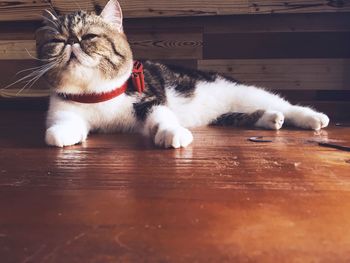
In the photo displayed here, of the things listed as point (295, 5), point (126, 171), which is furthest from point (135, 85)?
point (295, 5)

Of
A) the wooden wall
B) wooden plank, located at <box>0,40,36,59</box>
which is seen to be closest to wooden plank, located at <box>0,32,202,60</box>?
the wooden wall

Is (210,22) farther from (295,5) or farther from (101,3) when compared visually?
(101,3)

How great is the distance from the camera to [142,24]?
2037 mm

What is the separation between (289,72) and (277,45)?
5.9 inches

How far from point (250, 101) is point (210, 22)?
52 centimetres

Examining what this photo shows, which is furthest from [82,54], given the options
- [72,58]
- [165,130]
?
[165,130]

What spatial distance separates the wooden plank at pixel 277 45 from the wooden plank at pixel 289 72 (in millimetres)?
30

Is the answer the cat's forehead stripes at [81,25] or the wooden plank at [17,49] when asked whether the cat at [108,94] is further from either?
the wooden plank at [17,49]

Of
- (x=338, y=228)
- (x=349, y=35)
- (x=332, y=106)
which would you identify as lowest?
(x=338, y=228)

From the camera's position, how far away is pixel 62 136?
127cm

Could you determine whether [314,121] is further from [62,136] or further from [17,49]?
[17,49]

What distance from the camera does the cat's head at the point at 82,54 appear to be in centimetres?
135

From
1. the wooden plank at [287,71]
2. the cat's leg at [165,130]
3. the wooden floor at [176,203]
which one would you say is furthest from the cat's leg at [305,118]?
the cat's leg at [165,130]

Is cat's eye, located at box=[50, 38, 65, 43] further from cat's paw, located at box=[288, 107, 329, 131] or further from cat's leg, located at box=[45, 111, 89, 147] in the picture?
cat's paw, located at box=[288, 107, 329, 131]
